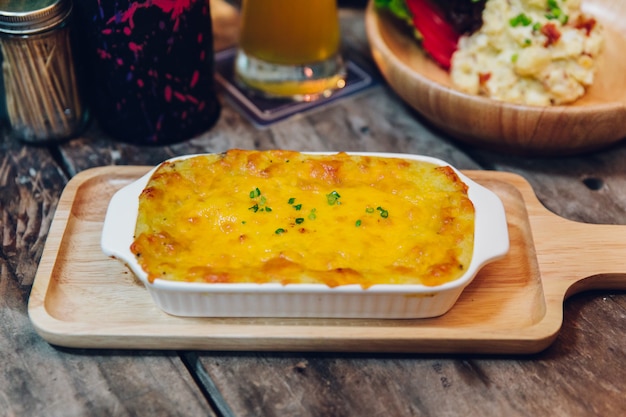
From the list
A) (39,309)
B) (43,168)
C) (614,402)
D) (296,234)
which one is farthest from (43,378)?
(614,402)

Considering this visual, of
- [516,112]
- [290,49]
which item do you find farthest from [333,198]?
[290,49]

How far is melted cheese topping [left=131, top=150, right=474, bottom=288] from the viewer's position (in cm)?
108

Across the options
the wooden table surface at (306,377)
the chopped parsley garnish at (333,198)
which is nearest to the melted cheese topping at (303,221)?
the chopped parsley garnish at (333,198)

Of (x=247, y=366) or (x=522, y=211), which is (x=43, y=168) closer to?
(x=247, y=366)

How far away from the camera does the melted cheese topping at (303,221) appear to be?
1.08 metres

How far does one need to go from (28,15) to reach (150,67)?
0.24m

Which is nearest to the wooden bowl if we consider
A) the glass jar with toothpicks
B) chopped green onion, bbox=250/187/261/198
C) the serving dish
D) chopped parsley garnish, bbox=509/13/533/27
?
chopped parsley garnish, bbox=509/13/533/27

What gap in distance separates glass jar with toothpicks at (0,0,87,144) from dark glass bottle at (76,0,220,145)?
45 mm

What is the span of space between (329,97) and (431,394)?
889 mm

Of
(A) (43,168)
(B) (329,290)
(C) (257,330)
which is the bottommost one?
(A) (43,168)

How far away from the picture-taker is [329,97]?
1759mm

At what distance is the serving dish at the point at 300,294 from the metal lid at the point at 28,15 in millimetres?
450

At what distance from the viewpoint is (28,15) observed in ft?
4.44

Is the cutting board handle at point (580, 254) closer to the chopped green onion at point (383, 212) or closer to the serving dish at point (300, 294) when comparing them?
the serving dish at point (300, 294)
